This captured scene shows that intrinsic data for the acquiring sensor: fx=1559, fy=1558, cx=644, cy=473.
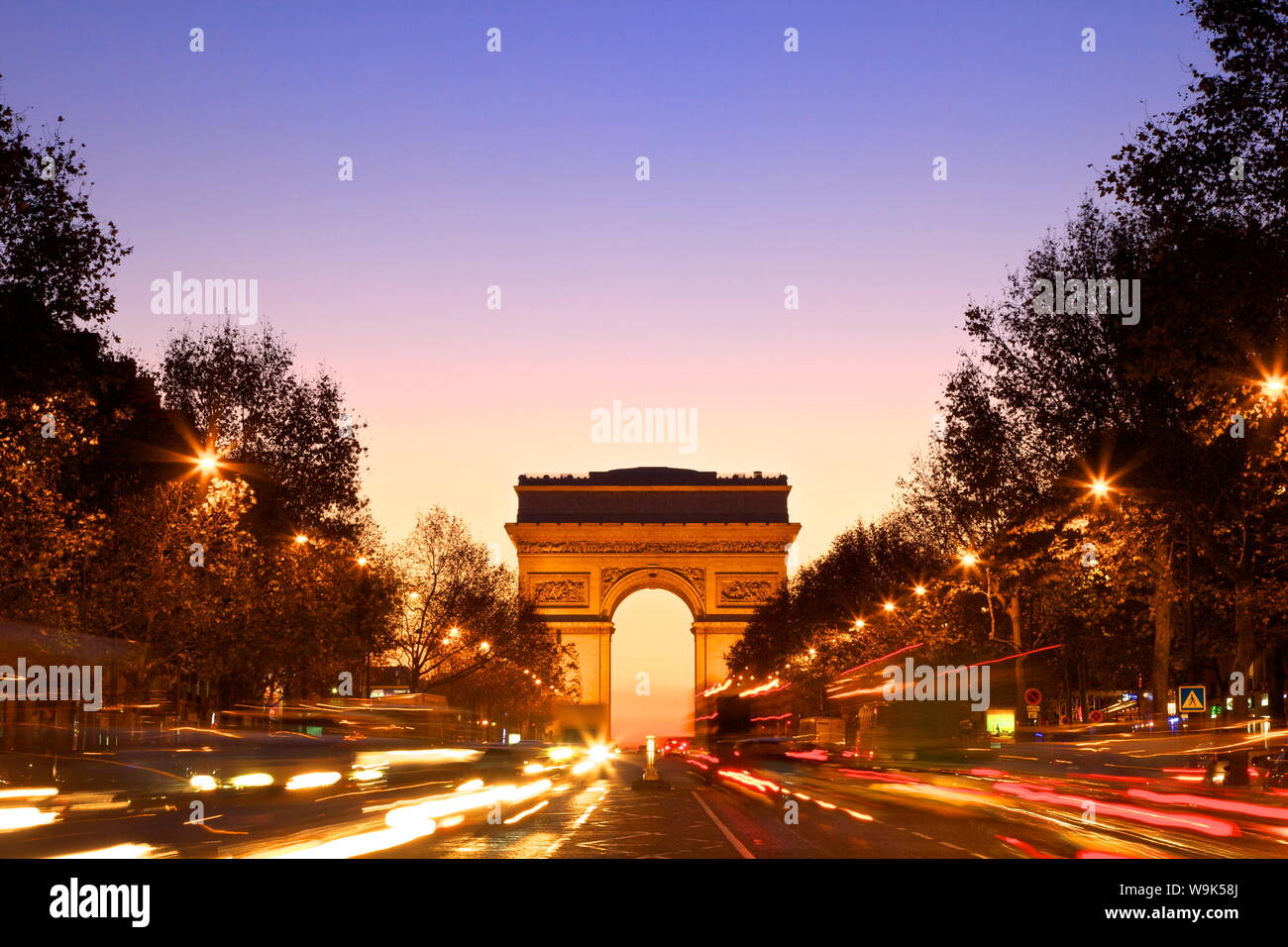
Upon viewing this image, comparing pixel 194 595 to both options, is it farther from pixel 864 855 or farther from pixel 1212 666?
pixel 1212 666

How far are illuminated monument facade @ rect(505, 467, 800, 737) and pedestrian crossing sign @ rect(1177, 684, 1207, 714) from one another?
9161 cm

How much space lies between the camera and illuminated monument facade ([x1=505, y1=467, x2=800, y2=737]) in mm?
128625

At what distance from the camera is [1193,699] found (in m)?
35.5

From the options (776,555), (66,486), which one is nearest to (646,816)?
(66,486)

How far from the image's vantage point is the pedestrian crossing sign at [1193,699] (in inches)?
1395

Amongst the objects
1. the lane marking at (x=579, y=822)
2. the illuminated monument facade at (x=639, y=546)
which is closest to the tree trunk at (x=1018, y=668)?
the lane marking at (x=579, y=822)

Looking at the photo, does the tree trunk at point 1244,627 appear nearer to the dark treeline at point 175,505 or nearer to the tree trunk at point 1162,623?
the tree trunk at point 1162,623

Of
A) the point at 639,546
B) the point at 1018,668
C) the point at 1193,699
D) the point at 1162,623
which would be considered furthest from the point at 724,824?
the point at 639,546

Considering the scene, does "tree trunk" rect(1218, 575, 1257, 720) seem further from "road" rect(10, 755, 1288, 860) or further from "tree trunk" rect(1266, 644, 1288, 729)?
"tree trunk" rect(1266, 644, 1288, 729)

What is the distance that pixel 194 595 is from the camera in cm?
4588

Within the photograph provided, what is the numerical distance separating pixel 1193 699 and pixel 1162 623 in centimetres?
1223

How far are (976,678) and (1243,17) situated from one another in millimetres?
25654

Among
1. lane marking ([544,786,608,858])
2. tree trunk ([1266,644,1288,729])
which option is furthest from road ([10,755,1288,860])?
tree trunk ([1266,644,1288,729])
